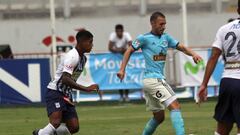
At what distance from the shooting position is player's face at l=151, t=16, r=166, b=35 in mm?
11508

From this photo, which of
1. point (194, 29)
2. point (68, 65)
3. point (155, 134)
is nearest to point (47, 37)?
Result: point (194, 29)

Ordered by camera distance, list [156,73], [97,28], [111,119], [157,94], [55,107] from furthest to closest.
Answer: [97,28]
[111,119]
[156,73]
[157,94]
[55,107]

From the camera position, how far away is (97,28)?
2841cm

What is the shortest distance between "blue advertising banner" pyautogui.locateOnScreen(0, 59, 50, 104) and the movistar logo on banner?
4.27 feet

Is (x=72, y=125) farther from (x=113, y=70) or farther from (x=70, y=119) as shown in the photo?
(x=113, y=70)

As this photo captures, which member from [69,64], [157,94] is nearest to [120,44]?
[157,94]

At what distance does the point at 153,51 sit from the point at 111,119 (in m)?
4.36

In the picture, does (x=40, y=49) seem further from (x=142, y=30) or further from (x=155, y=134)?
(x=155, y=134)

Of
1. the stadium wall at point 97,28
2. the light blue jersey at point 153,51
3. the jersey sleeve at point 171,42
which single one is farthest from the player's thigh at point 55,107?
the stadium wall at point 97,28

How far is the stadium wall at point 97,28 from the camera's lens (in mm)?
28094

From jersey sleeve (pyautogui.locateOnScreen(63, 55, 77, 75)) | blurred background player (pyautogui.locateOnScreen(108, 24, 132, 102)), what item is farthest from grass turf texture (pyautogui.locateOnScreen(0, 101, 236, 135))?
jersey sleeve (pyautogui.locateOnScreen(63, 55, 77, 75))

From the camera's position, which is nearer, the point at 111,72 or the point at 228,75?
the point at 228,75

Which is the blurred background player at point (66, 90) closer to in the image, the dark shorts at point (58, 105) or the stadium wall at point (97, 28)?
the dark shorts at point (58, 105)

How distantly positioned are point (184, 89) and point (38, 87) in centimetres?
418
